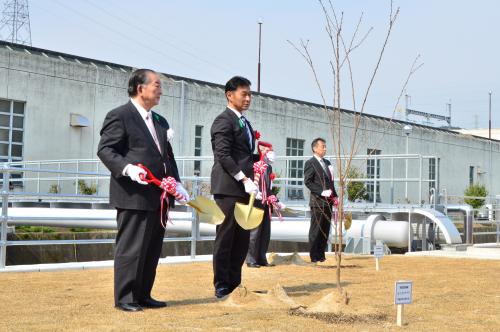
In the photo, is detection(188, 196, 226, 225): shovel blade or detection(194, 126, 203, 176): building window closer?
detection(188, 196, 226, 225): shovel blade

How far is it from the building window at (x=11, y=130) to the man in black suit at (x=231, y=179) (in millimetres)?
17404

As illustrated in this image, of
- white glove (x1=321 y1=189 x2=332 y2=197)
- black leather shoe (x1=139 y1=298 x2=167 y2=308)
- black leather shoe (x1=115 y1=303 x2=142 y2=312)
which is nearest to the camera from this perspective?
black leather shoe (x1=115 y1=303 x2=142 y2=312)

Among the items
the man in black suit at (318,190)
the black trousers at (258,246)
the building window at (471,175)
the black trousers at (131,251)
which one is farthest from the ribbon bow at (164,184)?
the building window at (471,175)

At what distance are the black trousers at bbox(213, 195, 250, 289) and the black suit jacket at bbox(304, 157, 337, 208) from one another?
3.78 meters

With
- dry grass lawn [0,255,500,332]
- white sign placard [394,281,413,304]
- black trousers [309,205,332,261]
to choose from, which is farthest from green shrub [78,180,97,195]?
white sign placard [394,281,413,304]

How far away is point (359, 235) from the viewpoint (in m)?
12.8

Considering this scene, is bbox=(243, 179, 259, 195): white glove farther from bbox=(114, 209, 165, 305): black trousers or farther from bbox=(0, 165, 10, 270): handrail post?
bbox=(0, 165, 10, 270): handrail post

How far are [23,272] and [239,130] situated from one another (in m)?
3.20

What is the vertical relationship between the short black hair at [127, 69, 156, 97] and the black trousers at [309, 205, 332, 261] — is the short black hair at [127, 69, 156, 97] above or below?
above

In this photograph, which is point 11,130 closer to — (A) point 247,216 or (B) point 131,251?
(A) point 247,216

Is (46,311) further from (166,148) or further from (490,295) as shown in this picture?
(490,295)

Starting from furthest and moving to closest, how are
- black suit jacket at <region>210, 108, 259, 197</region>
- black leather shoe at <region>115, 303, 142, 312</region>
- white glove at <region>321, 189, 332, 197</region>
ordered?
white glove at <region>321, 189, 332, 197</region> < black suit jacket at <region>210, 108, 259, 197</region> < black leather shoe at <region>115, 303, 142, 312</region>

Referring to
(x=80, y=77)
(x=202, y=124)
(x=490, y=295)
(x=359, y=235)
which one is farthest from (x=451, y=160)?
(x=490, y=295)

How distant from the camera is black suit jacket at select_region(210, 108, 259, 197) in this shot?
564 cm
